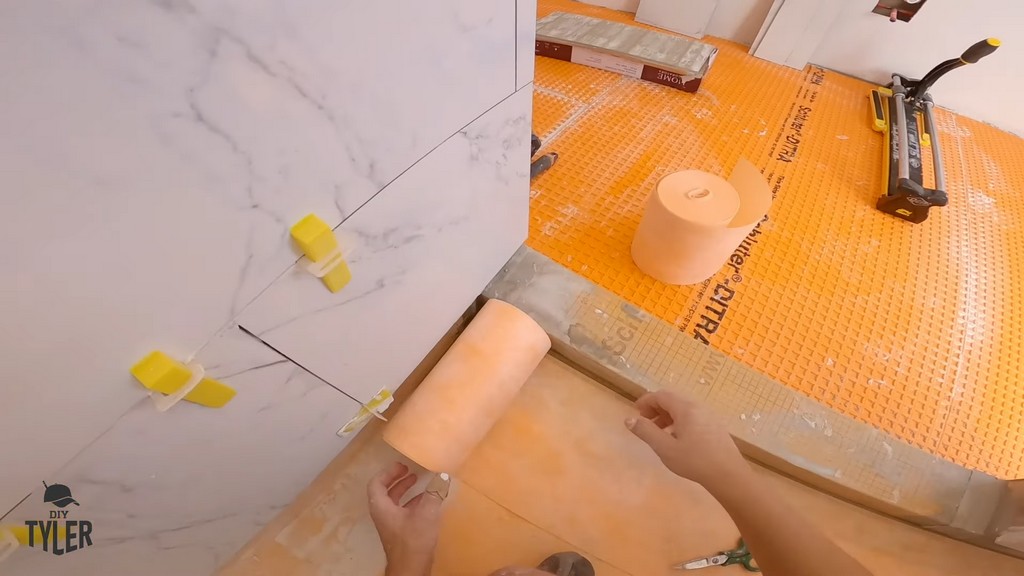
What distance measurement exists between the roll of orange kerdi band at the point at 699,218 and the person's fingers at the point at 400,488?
52 centimetres

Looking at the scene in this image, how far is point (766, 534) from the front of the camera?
1.54 feet

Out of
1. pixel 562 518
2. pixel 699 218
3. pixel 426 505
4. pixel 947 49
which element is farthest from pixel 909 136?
pixel 426 505

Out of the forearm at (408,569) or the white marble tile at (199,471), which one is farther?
the forearm at (408,569)

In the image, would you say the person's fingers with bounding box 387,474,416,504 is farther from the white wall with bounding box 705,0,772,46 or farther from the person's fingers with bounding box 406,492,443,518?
the white wall with bounding box 705,0,772,46

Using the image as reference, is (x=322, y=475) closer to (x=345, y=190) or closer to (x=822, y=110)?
(x=345, y=190)

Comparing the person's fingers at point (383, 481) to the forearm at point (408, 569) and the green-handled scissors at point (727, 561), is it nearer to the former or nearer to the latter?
the forearm at point (408, 569)

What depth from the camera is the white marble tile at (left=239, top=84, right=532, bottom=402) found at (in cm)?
47

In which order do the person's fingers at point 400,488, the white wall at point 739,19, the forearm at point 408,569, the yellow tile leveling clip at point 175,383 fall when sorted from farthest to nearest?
the white wall at point 739,19
the person's fingers at point 400,488
the forearm at point 408,569
the yellow tile leveling clip at point 175,383

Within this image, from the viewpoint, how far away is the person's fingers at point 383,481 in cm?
66

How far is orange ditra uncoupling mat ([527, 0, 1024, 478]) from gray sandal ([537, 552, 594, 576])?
38 cm

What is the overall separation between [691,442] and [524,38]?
480mm

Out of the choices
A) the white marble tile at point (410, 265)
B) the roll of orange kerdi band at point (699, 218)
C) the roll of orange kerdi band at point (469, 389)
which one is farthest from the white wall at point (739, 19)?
the roll of orange kerdi band at point (469, 389)

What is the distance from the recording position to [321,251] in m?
0.43

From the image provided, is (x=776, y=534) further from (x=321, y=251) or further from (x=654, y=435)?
(x=321, y=251)
